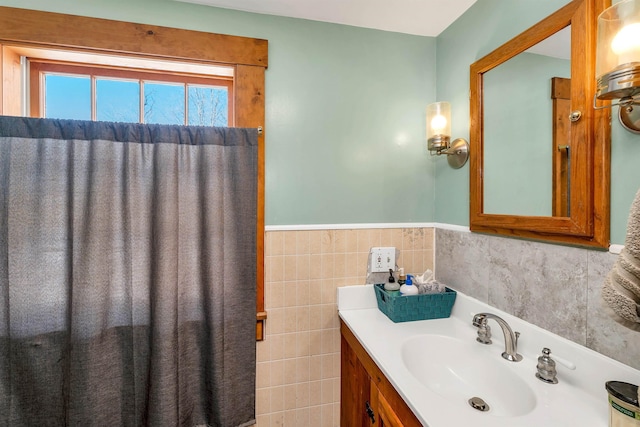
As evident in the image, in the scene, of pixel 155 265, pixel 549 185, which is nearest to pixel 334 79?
pixel 549 185

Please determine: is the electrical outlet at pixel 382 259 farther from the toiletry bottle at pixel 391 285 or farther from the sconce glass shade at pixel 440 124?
the sconce glass shade at pixel 440 124

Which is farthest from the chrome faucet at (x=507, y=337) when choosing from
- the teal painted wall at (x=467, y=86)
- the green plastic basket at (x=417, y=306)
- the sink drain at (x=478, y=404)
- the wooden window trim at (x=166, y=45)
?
the wooden window trim at (x=166, y=45)

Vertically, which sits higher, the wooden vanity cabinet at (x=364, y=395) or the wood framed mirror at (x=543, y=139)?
the wood framed mirror at (x=543, y=139)

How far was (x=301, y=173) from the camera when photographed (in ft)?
4.96

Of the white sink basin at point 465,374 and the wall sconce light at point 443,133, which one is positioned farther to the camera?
the wall sconce light at point 443,133

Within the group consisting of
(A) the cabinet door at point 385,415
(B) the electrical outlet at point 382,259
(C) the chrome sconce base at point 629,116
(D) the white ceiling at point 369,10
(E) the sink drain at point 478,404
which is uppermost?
(D) the white ceiling at point 369,10

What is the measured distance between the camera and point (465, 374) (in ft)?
3.72

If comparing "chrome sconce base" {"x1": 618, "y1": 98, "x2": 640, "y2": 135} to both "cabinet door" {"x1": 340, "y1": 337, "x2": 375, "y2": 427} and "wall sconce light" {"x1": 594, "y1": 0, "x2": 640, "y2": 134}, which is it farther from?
"cabinet door" {"x1": 340, "y1": 337, "x2": 375, "y2": 427}

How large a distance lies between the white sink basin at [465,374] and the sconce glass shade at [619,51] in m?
0.86

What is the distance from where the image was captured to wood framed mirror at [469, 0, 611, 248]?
2.92 feet

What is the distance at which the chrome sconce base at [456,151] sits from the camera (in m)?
1.41

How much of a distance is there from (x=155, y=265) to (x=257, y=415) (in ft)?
2.93

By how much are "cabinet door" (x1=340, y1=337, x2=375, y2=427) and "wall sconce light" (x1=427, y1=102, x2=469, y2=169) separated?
1.05 metres

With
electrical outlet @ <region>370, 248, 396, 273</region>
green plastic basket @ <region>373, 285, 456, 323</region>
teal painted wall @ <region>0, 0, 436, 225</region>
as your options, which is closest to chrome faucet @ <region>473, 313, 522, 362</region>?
green plastic basket @ <region>373, 285, 456, 323</region>
